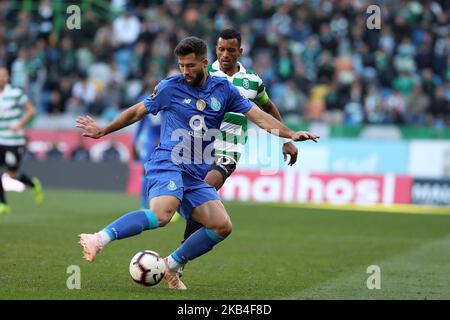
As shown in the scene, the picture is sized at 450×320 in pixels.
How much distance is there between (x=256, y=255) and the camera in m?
11.8

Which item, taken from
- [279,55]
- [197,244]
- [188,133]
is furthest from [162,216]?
[279,55]

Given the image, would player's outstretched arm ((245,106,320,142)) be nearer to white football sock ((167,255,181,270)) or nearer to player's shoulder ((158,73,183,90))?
player's shoulder ((158,73,183,90))

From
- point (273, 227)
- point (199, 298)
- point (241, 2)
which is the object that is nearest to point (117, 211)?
point (273, 227)

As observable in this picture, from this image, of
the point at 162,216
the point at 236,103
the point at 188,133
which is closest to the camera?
the point at 162,216

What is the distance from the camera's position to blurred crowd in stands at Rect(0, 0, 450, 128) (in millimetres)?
24297

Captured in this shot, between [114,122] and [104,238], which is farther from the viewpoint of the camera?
[114,122]

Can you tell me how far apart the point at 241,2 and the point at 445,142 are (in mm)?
8660

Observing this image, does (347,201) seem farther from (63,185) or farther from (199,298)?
(199,298)

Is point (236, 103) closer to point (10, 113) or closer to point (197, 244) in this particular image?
point (197, 244)

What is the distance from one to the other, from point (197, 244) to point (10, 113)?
8.85 meters

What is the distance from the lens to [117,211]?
1734 cm

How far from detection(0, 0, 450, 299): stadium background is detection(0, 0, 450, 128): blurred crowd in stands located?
3cm

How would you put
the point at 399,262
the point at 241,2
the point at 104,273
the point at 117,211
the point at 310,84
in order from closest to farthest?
the point at 104,273, the point at 399,262, the point at 117,211, the point at 310,84, the point at 241,2

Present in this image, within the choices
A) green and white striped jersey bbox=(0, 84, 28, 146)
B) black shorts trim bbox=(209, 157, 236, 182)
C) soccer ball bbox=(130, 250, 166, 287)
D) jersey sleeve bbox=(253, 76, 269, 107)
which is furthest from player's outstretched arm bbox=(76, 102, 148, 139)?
green and white striped jersey bbox=(0, 84, 28, 146)
